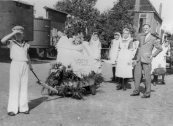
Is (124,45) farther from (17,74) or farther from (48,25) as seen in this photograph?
(48,25)

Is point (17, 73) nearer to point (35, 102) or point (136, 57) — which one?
point (35, 102)

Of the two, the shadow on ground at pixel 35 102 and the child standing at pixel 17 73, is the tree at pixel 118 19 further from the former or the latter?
the child standing at pixel 17 73

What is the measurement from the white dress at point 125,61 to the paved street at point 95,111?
0.71m

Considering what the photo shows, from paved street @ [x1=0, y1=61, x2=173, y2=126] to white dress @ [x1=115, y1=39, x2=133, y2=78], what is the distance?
0.71 metres

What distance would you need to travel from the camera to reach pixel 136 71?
7.36 metres

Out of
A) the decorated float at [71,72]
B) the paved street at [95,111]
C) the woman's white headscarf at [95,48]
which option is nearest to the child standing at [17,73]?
the paved street at [95,111]

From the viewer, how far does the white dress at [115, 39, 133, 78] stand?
7.88 meters

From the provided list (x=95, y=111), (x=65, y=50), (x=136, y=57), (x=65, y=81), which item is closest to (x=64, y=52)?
(x=65, y=50)

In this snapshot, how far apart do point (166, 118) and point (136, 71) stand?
242 centimetres

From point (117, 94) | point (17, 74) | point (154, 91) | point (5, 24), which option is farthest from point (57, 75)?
point (5, 24)

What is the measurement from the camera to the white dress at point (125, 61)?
7.88 metres

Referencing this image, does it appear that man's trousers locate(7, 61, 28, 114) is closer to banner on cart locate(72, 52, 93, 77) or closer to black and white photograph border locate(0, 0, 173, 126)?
black and white photograph border locate(0, 0, 173, 126)

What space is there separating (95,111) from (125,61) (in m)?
2.92

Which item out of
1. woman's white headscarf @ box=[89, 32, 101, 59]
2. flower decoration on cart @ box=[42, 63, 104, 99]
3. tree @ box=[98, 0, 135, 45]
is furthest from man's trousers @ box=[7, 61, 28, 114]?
tree @ box=[98, 0, 135, 45]
